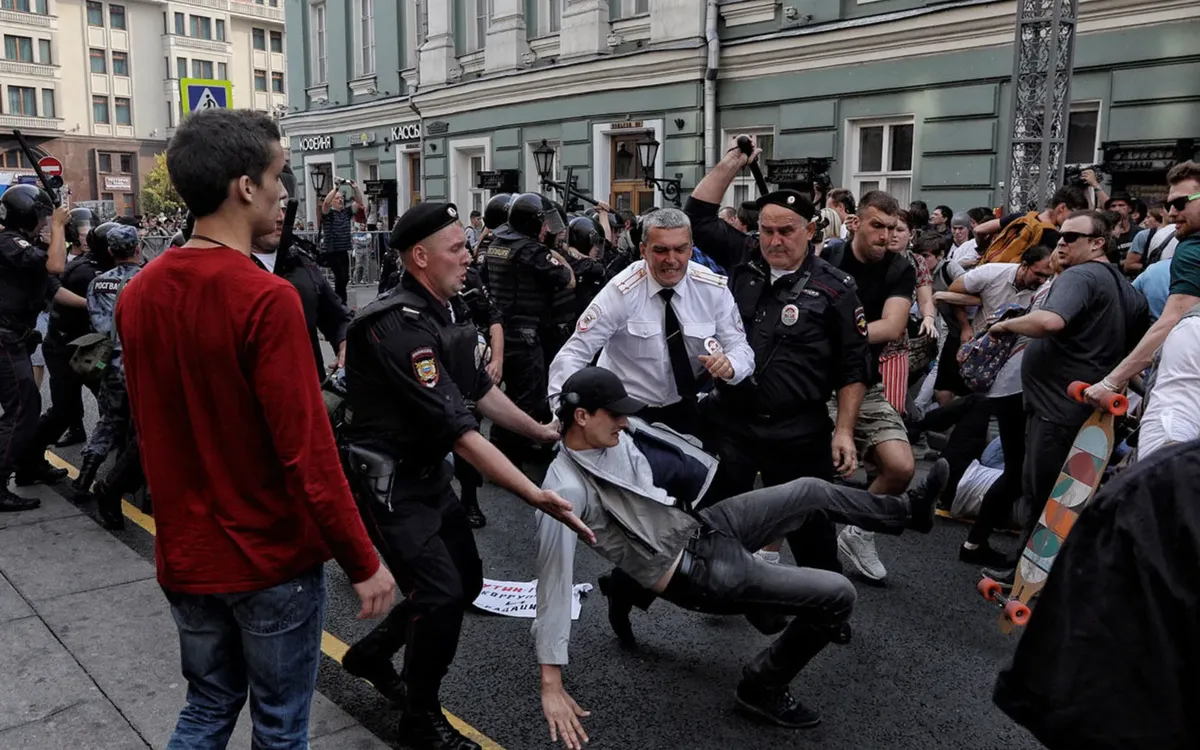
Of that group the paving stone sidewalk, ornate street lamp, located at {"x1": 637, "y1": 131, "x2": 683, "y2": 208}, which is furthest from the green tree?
the paving stone sidewalk

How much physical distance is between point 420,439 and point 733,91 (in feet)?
47.0

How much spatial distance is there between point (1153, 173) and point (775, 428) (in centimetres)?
936

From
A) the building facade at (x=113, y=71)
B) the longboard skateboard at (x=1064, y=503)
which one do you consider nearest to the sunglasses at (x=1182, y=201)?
the longboard skateboard at (x=1064, y=503)

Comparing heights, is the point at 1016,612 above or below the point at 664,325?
below

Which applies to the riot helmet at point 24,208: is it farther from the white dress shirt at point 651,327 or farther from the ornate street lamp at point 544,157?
the ornate street lamp at point 544,157

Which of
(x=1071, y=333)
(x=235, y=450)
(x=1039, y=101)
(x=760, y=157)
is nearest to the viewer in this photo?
(x=235, y=450)

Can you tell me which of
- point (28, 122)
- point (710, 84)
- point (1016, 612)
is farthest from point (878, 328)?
point (28, 122)

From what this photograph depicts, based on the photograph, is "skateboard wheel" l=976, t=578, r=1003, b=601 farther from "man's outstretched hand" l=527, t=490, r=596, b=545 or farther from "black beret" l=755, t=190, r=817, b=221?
"man's outstretched hand" l=527, t=490, r=596, b=545

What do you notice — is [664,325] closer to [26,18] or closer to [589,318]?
[589,318]

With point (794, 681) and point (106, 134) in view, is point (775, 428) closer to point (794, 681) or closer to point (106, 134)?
point (794, 681)

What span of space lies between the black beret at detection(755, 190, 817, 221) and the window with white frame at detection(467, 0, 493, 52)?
1914 cm

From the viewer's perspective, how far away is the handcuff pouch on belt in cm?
324

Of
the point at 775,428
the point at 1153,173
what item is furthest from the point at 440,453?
the point at 1153,173

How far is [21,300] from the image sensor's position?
633 centimetres
